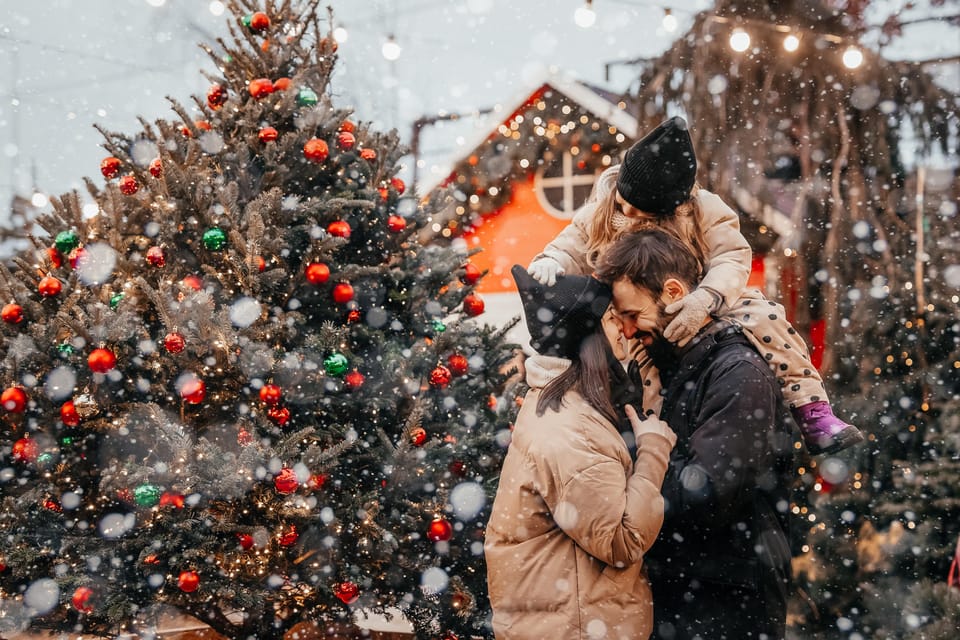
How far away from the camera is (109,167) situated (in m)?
3.54

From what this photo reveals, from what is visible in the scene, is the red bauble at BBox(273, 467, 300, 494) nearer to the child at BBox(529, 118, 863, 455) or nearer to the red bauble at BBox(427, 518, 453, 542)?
the red bauble at BBox(427, 518, 453, 542)

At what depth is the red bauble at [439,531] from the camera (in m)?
3.26

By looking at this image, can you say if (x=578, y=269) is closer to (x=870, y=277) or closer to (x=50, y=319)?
(x=50, y=319)

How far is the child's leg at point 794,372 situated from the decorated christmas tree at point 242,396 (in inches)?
61.4

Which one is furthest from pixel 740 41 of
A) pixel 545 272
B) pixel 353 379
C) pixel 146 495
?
pixel 146 495

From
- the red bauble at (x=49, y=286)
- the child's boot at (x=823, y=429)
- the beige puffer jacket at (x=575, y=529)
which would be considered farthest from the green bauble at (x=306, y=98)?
the child's boot at (x=823, y=429)

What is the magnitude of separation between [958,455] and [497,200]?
5.75 m

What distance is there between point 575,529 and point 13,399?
2.55 metres

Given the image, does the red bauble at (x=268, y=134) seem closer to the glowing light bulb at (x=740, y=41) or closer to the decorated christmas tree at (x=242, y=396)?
the decorated christmas tree at (x=242, y=396)

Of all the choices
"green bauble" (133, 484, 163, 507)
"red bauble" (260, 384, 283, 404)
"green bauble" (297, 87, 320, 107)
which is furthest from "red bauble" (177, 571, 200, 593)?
"green bauble" (297, 87, 320, 107)

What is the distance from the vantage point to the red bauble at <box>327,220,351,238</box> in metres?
3.36

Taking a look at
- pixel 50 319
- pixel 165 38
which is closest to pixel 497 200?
pixel 50 319

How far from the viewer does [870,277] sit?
510 cm

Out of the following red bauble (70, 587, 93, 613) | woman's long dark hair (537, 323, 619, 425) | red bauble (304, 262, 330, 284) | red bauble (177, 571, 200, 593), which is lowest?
red bauble (70, 587, 93, 613)
